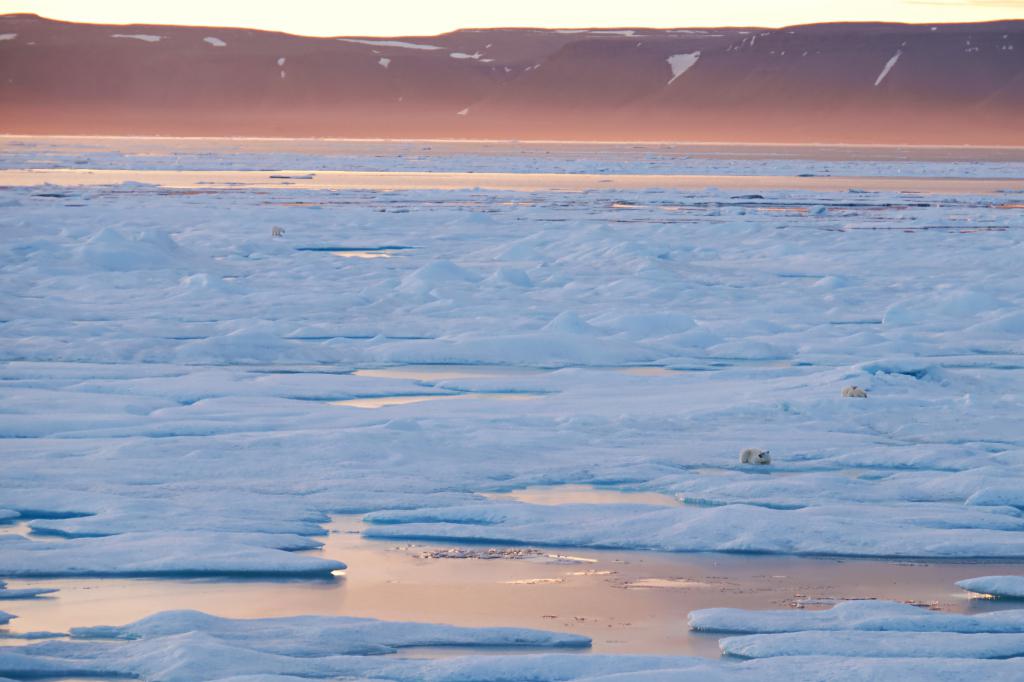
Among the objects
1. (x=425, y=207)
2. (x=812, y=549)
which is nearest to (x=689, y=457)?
(x=812, y=549)

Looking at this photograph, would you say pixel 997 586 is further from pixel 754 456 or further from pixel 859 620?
pixel 754 456

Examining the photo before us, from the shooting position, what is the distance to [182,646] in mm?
4883

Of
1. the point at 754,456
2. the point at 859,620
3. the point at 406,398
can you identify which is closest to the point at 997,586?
the point at 859,620

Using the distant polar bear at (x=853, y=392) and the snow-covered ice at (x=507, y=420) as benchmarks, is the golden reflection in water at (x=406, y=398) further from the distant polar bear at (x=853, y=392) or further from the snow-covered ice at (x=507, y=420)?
the distant polar bear at (x=853, y=392)

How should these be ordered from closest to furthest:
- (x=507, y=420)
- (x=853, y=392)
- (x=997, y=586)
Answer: (x=997, y=586)
(x=507, y=420)
(x=853, y=392)

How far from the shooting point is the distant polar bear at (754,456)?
797 cm

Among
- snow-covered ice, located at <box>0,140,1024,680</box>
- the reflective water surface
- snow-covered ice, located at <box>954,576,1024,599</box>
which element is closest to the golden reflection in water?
snow-covered ice, located at <box>0,140,1024,680</box>

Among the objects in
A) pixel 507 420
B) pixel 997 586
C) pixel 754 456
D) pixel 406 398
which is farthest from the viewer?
pixel 406 398

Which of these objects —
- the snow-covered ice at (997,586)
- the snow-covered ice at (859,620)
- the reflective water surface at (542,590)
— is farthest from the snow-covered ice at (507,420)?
the snow-covered ice at (997,586)

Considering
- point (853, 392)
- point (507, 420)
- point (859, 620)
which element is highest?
point (853, 392)

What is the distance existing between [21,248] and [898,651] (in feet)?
54.2

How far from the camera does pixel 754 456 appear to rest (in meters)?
7.98

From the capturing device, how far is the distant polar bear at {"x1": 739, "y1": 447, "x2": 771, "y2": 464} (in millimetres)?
7973

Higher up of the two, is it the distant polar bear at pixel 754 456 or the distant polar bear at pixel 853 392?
the distant polar bear at pixel 853 392
